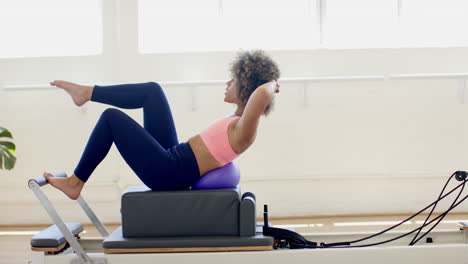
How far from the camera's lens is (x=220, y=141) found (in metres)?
1.83

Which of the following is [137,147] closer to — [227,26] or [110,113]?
[110,113]

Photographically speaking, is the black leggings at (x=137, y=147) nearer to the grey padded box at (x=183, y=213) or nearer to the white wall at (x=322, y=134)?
the grey padded box at (x=183, y=213)

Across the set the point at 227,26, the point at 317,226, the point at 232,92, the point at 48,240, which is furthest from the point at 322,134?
the point at 48,240

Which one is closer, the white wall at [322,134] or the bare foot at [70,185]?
the bare foot at [70,185]

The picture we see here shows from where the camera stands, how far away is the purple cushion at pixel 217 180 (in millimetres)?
1824

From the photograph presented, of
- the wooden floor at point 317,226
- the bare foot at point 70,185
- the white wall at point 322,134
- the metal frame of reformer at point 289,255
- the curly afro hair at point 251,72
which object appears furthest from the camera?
the white wall at point 322,134

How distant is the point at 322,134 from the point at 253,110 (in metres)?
1.81

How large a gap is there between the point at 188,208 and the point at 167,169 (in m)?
0.16

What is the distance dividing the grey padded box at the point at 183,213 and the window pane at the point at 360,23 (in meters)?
2.11

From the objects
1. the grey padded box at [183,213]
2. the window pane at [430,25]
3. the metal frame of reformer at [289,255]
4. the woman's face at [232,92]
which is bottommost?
the metal frame of reformer at [289,255]

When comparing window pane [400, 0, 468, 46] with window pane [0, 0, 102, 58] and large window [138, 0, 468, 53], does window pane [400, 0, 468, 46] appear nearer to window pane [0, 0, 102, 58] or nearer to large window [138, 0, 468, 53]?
large window [138, 0, 468, 53]

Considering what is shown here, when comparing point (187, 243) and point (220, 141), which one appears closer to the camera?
point (187, 243)

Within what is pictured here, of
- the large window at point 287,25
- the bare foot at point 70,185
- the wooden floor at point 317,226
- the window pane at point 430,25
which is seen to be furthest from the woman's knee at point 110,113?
the window pane at point 430,25

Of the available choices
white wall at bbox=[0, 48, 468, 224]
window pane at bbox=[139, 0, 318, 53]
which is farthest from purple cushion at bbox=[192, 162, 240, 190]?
window pane at bbox=[139, 0, 318, 53]
